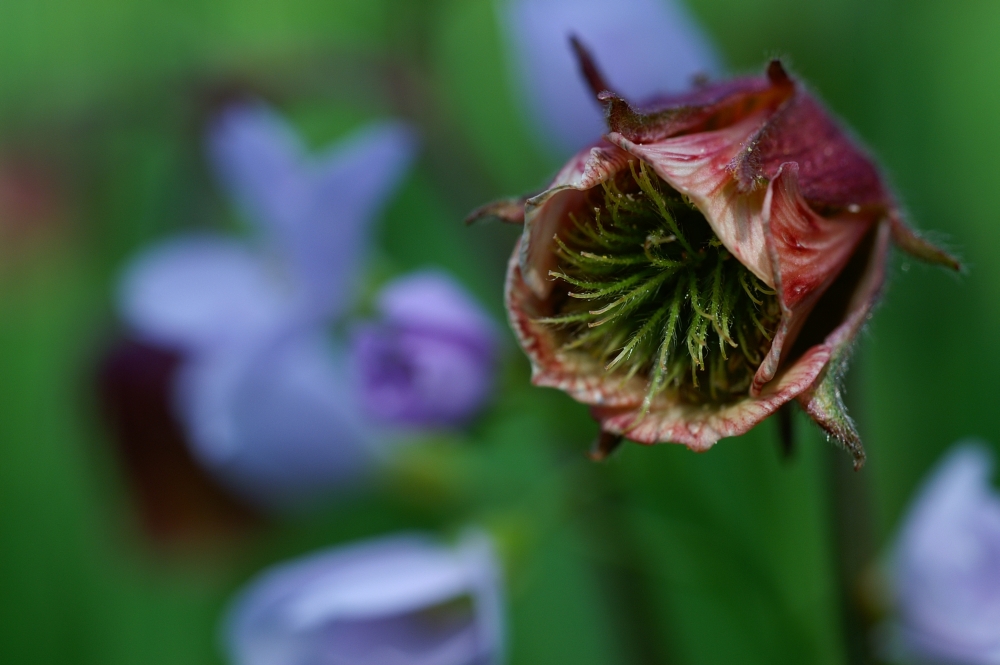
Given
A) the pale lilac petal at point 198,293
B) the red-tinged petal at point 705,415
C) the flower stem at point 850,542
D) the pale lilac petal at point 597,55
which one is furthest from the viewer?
the pale lilac petal at point 198,293

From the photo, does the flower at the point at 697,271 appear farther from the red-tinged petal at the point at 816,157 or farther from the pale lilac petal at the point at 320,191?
the pale lilac petal at the point at 320,191

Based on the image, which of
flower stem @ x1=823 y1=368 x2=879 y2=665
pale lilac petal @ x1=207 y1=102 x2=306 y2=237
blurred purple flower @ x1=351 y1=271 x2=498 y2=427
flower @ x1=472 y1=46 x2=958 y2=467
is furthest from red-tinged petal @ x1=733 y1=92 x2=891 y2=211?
pale lilac petal @ x1=207 y1=102 x2=306 y2=237

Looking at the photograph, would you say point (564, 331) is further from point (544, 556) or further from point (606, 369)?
point (544, 556)

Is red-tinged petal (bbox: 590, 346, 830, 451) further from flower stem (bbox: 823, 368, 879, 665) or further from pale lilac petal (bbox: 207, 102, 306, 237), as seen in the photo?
pale lilac petal (bbox: 207, 102, 306, 237)

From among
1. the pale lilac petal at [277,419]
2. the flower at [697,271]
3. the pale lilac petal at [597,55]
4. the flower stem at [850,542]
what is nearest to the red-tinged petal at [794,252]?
the flower at [697,271]

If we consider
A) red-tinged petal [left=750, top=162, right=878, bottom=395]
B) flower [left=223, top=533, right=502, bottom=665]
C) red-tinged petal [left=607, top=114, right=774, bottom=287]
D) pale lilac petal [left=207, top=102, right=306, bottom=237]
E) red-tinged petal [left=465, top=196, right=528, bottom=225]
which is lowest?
flower [left=223, top=533, right=502, bottom=665]

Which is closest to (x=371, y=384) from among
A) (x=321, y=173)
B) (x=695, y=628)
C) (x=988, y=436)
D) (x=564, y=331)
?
(x=321, y=173)

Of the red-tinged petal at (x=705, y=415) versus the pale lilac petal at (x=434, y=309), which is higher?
the pale lilac petal at (x=434, y=309)

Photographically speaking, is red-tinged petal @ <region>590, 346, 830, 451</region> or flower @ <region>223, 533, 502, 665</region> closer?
red-tinged petal @ <region>590, 346, 830, 451</region>
